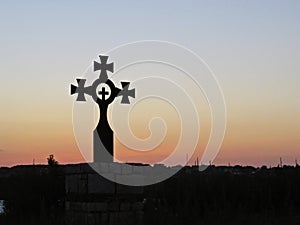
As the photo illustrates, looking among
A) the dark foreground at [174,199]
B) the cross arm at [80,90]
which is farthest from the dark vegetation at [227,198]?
the cross arm at [80,90]

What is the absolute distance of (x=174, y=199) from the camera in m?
17.5

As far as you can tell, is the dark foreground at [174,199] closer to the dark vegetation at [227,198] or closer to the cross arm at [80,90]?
the dark vegetation at [227,198]

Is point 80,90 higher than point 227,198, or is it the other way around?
point 80,90

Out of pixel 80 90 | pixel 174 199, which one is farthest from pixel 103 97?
pixel 174 199

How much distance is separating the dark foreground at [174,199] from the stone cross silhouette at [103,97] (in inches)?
34.8

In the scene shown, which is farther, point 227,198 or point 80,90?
point 227,198

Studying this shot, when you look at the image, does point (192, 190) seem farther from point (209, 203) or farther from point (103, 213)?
point (103, 213)

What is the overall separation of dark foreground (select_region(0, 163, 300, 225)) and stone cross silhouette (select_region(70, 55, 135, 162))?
884 mm

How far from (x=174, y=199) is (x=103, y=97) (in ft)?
14.8

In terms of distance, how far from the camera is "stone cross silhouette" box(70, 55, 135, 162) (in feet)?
45.6

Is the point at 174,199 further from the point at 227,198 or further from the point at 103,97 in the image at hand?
the point at 103,97

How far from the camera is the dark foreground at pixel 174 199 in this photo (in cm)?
1375

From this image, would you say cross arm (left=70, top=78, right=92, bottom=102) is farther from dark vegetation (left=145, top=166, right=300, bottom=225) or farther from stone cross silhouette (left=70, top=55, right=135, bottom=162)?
dark vegetation (left=145, top=166, right=300, bottom=225)

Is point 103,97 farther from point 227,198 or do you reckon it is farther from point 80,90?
point 227,198
